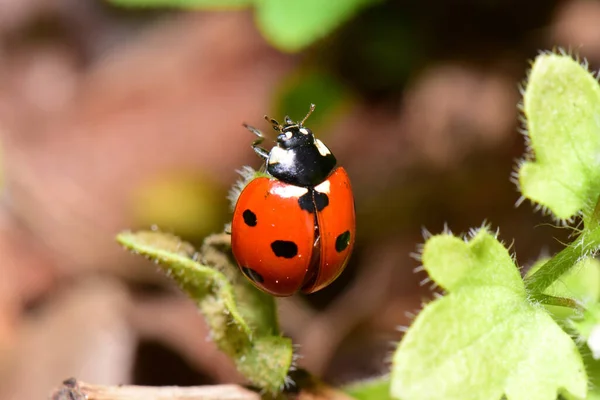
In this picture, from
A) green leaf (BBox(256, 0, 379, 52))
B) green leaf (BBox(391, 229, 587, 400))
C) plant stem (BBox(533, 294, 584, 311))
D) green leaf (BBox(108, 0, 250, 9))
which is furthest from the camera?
green leaf (BBox(108, 0, 250, 9))

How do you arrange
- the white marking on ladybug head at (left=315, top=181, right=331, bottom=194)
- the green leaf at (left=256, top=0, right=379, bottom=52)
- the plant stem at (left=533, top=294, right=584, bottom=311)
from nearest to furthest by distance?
the plant stem at (left=533, top=294, right=584, bottom=311) < the white marking on ladybug head at (left=315, top=181, right=331, bottom=194) < the green leaf at (left=256, top=0, right=379, bottom=52)

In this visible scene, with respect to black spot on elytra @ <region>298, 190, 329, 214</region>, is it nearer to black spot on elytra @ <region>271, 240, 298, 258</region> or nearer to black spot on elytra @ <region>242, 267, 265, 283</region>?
black spot on elytra @ <region>271, 240, 298, 258</region>

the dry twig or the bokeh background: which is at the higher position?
the bokeh background

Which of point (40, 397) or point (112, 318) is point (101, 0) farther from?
point (40, 397)

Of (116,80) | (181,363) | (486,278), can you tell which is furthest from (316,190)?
(116,80)

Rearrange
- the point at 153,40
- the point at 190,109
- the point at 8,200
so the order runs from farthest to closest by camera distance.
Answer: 1. the point at 153,40
2. the point at 190,109
3. the point at 8,200

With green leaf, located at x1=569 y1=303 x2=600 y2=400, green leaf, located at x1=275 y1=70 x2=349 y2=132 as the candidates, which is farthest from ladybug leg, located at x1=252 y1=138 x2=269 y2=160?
green leaf, located at x1=275 y1=70 x2=349 y2=132
